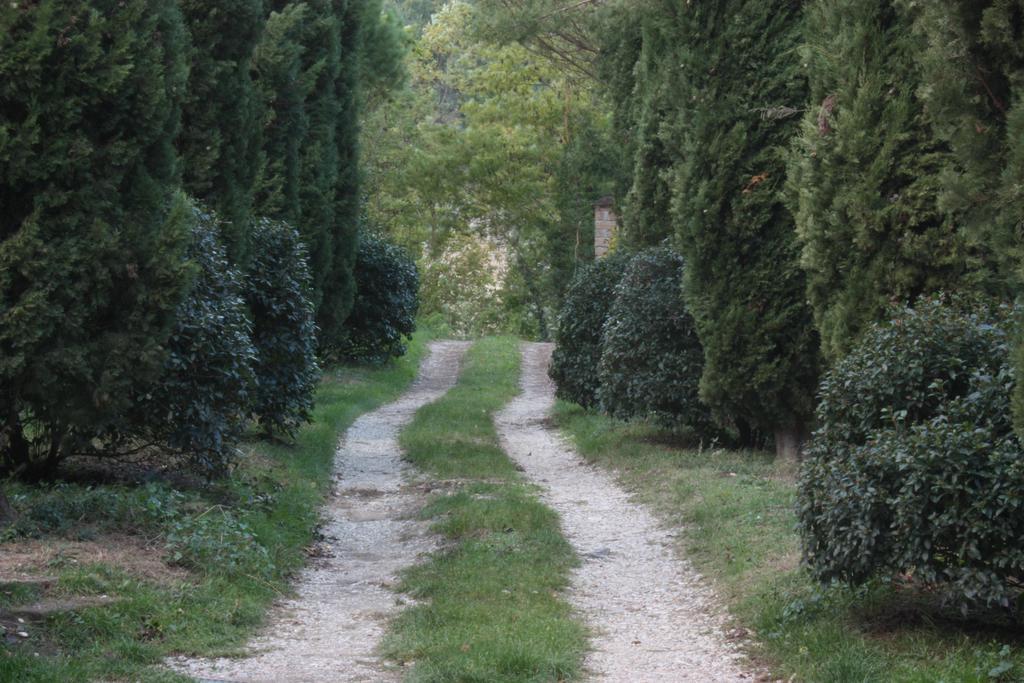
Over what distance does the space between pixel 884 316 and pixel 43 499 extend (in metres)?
6.29

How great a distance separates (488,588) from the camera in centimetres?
749

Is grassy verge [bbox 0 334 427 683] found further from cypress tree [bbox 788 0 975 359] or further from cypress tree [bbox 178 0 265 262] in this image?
cypress tree [bbox 788 0 975 359]

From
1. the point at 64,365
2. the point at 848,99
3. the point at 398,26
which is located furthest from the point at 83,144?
the point at 398,26

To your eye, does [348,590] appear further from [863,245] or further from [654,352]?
[654,352]

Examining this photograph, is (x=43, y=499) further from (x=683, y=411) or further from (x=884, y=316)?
(x=683, y=411)

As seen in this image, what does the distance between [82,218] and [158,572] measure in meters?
2.64

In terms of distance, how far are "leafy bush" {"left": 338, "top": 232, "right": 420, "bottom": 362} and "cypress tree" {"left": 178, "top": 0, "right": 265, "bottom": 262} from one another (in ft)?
39.6

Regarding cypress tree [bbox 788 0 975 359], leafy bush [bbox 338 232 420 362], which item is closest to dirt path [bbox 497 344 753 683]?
cypress tree [bbox 788 0 975 359]

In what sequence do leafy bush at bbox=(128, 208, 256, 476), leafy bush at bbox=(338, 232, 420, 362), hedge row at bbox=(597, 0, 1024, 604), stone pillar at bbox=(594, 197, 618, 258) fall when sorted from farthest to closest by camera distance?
1. stone pillar at bbox=(594, 197, 618, 258)
2. leafy bush at bbox=(338, 232, 420, 362)
3. leafy bush at bbox=(128, 208, 256, 476)
4. hedge row at bbox=(597, 0, 1024, 604)

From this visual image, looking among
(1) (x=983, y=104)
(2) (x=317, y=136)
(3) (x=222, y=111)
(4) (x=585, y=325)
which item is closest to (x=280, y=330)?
(3) (x=222, y=111)

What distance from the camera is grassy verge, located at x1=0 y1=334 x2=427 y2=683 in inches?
227

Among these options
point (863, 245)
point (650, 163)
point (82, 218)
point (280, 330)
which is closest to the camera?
point (82, 218)

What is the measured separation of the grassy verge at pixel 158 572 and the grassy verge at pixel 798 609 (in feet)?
9.92

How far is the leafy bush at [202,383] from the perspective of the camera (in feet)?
29.4
